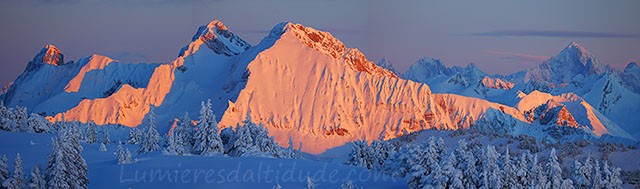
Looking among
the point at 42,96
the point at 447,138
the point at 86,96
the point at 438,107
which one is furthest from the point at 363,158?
the point at 42,96

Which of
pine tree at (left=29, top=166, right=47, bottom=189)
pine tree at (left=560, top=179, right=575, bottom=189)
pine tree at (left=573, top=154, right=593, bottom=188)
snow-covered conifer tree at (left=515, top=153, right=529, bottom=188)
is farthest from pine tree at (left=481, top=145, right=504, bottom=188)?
pine tree at (left=29, top=166, right=47, bottom=189)

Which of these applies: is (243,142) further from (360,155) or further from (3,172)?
(3,172)

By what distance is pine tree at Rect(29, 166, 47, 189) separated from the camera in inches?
893

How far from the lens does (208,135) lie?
38406 millimetres

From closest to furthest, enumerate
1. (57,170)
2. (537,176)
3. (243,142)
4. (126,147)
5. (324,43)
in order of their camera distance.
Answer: (537,176) → (57,170) → (126,147) → (243,142) → (324,43)

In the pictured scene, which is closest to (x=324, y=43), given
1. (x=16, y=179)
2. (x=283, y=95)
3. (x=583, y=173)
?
(x=283, y=95)

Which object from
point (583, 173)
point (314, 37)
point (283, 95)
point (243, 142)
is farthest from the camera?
point (314, 37)

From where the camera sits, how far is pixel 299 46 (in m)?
157

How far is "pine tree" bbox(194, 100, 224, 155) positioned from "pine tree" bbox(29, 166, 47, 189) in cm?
1503

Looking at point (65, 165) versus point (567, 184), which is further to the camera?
point (65, 165)

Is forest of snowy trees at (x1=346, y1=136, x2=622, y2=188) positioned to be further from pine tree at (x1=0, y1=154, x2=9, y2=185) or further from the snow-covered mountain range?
the snow-covered mountain range

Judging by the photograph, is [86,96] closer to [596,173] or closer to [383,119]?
[383,119]

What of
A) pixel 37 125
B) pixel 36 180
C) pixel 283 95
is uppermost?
pixel 283 95

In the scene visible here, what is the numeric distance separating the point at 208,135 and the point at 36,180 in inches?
628
